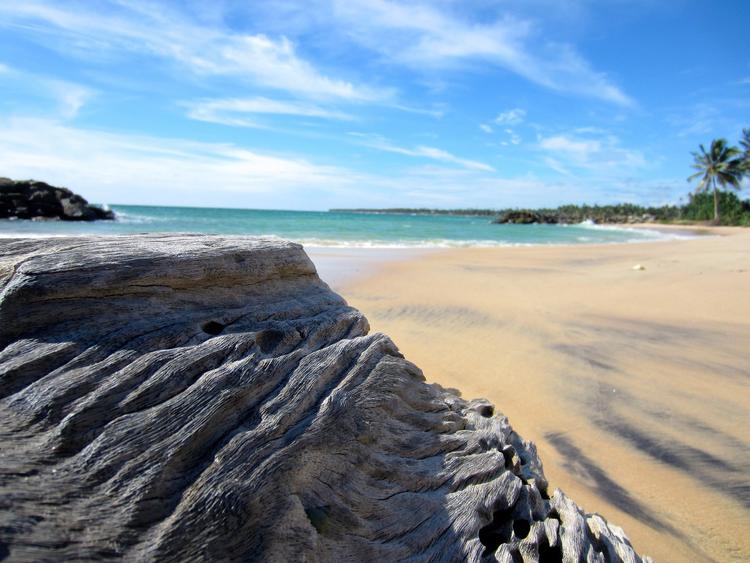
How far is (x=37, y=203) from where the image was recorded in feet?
141

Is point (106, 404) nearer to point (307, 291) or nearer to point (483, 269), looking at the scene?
point (307, 291)

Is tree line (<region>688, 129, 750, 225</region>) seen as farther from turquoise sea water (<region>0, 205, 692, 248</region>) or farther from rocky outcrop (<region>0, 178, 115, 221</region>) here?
rocky outcrop (<region>0, 178, 115, 221</region>)

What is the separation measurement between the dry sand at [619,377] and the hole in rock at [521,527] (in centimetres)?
144

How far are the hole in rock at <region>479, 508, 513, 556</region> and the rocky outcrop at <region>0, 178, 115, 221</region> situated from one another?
5066 centimetres

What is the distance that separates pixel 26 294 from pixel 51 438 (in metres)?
0.77

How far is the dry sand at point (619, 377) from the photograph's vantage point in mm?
4270

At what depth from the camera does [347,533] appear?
7.91 ft

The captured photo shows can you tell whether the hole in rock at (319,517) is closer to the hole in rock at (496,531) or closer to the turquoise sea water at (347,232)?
the hole in rock at (496,531)

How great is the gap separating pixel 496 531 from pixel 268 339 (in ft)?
5.92

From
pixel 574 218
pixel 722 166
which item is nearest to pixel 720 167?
pixel 722 166

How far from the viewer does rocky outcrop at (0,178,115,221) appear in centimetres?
4212

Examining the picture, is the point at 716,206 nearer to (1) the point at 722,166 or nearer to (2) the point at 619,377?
(1) the point at 722,166

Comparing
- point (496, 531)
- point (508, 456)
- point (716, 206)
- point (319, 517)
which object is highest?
point (716, 206)

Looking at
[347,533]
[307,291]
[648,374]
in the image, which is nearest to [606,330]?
[648,374]
